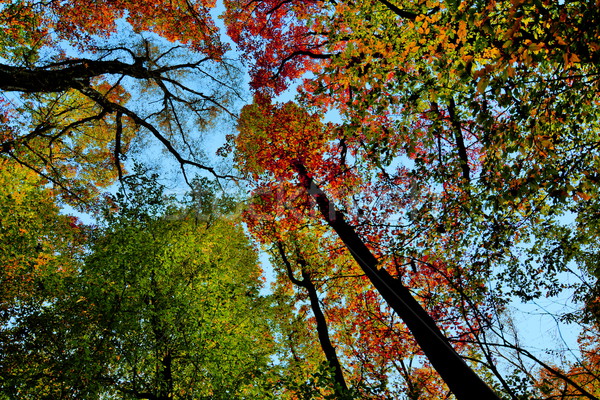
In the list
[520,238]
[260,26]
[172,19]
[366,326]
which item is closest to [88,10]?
[172,19]

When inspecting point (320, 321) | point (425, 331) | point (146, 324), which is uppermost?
point (146, 324)

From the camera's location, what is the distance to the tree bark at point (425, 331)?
202 inches

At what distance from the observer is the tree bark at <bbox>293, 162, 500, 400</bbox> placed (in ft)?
16.8

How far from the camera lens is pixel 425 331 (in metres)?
6.01

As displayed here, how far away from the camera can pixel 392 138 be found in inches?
209

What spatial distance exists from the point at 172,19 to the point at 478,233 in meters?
13.4

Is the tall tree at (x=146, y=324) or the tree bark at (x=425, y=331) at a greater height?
the tall tree at (x=146, y=324)

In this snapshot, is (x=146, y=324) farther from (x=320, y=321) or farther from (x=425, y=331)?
(x=425, y=331)

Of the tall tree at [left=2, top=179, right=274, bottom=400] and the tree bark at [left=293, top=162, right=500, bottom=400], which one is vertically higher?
the tall tree at [left=2, top=179, right=274, bottom=400]

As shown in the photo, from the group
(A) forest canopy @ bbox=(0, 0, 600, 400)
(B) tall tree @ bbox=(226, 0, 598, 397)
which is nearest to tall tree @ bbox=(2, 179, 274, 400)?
(A) forest canopy @ bbox=(0, 0, 600, 400)

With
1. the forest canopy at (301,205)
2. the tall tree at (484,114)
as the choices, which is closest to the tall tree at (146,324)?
the forest canopy at (301,205)

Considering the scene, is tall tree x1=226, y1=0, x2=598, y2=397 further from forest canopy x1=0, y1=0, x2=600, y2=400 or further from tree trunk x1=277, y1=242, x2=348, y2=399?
tree trunk x1=277, y1=242, x2=348, y2=399

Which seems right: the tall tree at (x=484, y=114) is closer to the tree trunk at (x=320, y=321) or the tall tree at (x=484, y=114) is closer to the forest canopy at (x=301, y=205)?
the forest canopy at (x=301, y=205)

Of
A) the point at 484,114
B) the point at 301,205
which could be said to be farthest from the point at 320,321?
the point at 484,114
